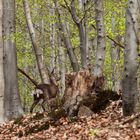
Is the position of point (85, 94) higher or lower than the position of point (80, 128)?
higher

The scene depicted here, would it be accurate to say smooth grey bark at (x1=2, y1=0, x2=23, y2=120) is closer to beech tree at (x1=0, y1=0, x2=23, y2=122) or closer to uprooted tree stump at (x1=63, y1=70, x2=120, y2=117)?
beech tree at (x1=0, y1=0, x2=23, y2=122)

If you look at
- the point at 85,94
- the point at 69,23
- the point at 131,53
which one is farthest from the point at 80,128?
the point at 69,23

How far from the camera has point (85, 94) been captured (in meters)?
10.8

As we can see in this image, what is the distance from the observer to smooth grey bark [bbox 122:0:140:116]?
8.44 metres

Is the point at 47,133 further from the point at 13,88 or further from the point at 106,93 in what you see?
the point at 13,88

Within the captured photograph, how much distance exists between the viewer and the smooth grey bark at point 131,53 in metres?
8.44

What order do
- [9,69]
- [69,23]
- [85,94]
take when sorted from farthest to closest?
[69,23] → [9,69] → [85,94]

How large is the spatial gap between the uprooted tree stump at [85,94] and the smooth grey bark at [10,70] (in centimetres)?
375

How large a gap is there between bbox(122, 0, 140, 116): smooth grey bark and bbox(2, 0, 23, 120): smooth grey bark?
6.32m

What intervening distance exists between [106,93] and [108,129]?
2.73m

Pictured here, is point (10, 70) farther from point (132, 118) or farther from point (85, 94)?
point (132, 118)

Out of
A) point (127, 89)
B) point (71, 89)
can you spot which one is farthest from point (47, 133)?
point (127, 89)

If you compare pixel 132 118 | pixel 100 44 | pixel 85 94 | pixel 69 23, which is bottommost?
pixel 132 118

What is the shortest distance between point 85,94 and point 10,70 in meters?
4.46
